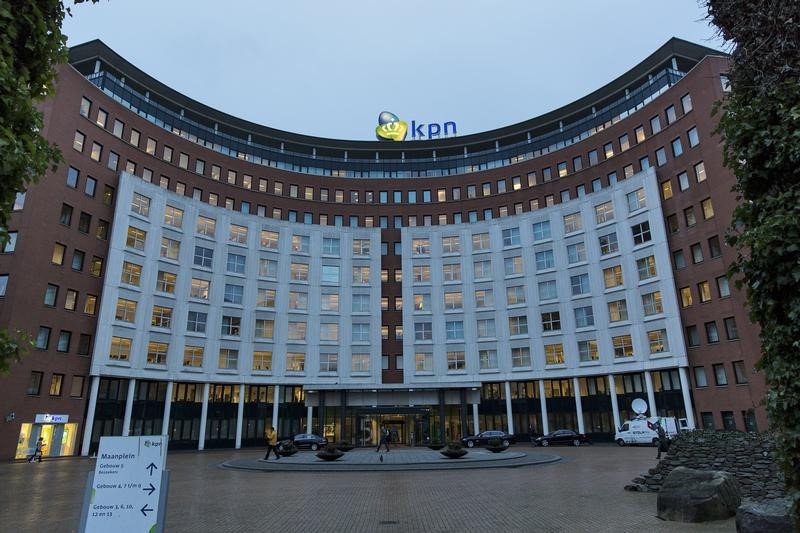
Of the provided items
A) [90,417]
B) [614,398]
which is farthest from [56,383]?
[614,398]

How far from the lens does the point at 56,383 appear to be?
42.5 m

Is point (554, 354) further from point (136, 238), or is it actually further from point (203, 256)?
point (136, 238)

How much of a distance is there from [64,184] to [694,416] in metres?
60.4

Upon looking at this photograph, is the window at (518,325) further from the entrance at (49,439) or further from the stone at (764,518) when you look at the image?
the stone at (764,518)

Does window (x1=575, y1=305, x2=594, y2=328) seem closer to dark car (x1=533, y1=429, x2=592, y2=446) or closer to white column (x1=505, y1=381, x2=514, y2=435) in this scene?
white column (x1=505, y1=381, x2=514, y2=435)

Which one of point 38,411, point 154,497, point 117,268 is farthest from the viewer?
Answer: point 117,268

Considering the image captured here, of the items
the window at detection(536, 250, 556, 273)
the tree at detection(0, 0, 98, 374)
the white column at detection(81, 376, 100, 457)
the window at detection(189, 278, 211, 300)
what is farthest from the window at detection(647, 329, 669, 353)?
the white column at detection(81, 376, 100, 457)

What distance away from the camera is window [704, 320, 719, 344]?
45281 mm

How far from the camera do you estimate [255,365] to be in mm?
56406

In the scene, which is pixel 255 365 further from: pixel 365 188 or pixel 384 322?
pixel 365 188

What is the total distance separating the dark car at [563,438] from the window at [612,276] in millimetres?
15899

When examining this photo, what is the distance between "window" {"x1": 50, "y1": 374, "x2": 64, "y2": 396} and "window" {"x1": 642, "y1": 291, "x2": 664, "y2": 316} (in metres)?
54.5

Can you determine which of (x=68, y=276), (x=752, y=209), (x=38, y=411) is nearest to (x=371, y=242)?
(x=68, y=276)

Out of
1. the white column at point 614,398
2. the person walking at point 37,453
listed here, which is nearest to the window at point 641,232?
the white column at point 614,398
